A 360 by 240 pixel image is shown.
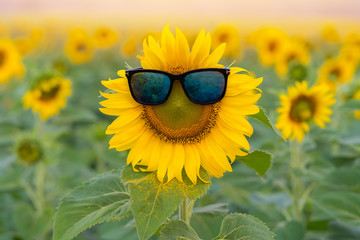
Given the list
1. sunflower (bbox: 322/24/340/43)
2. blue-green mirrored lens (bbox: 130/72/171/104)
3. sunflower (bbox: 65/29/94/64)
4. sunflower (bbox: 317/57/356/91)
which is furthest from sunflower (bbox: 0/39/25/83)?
sunflower (bbox: 322/24/340/43)

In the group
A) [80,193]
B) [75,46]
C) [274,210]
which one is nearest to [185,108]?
[80,193]

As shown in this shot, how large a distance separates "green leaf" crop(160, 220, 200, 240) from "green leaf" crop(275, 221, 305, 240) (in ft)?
2.55

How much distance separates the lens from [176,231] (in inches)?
41.3

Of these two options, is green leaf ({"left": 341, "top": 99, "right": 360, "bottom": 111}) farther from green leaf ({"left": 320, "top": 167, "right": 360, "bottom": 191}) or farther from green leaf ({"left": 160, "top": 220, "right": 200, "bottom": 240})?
green leaf ({"left": 160, "top": 220, "right": 200, "bottom": 240})

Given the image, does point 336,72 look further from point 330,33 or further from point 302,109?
point 330,33

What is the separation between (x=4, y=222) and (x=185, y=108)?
178cm

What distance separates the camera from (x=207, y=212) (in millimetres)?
1315

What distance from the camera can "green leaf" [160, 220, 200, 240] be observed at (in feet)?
3.40

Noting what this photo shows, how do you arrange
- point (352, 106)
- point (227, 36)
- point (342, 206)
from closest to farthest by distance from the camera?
point (342, 206)
point (352, 106)
point (227, 36)

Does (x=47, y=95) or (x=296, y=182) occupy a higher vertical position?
(x=47, y=95)

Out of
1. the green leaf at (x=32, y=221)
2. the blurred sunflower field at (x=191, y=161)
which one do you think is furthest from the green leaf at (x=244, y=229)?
the green leaf at (x=32, y=221)

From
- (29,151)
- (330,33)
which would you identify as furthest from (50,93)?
(330,33)

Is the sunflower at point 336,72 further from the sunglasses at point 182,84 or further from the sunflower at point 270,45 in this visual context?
the sunglasses at point 182,84

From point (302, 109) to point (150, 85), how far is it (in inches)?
50.3
